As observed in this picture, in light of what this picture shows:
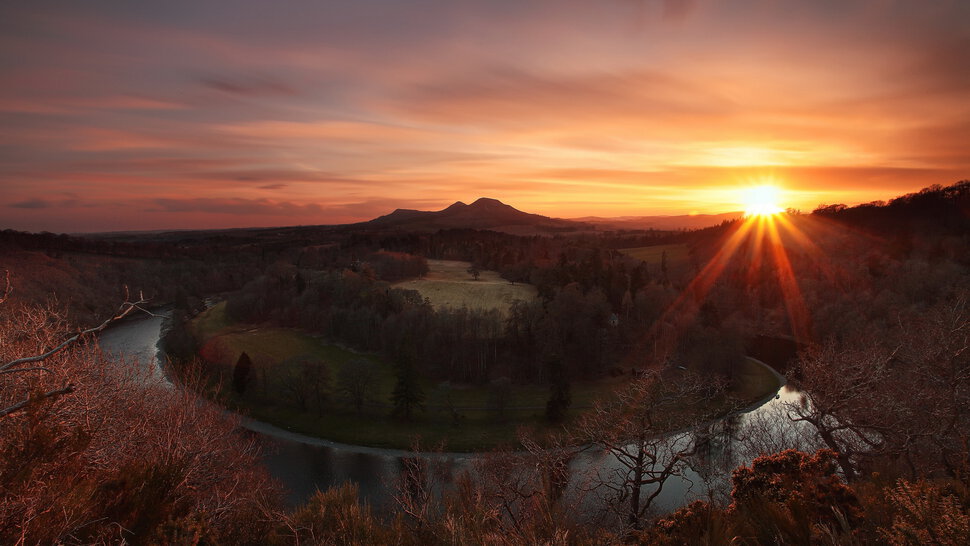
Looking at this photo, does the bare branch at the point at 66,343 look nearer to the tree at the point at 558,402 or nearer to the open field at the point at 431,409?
the open field at the point at 431,409

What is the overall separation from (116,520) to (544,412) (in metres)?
32.6

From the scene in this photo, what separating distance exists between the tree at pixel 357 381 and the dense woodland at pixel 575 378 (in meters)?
4.12

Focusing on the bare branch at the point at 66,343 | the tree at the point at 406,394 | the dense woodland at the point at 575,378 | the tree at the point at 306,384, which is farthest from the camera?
the tree at the point at 306,384

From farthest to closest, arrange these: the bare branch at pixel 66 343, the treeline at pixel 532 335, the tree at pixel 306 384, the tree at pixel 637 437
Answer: the treeline at pixel 532 335
the tree at pixel 306 384
the tree at pixel 637 437
the bare branch at pixel 66 343

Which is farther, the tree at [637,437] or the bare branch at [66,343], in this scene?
the tree at [637,437]

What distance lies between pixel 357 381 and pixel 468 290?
31.3 metres

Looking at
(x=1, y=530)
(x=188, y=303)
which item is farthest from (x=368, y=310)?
(x=1, y=530)

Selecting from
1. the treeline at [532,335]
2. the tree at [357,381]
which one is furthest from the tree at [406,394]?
the tree at [357,381]

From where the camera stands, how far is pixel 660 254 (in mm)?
95188

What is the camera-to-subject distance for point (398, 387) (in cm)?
3569

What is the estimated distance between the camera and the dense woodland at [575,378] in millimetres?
6234

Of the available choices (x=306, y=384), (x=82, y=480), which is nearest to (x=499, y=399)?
(x=306, y=384)

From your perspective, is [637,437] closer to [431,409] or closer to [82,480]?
[82,480]

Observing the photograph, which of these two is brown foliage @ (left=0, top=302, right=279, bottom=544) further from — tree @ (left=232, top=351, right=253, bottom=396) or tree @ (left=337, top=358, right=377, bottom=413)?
tree @ (left=232, top=351, right=253, bottom=396)
